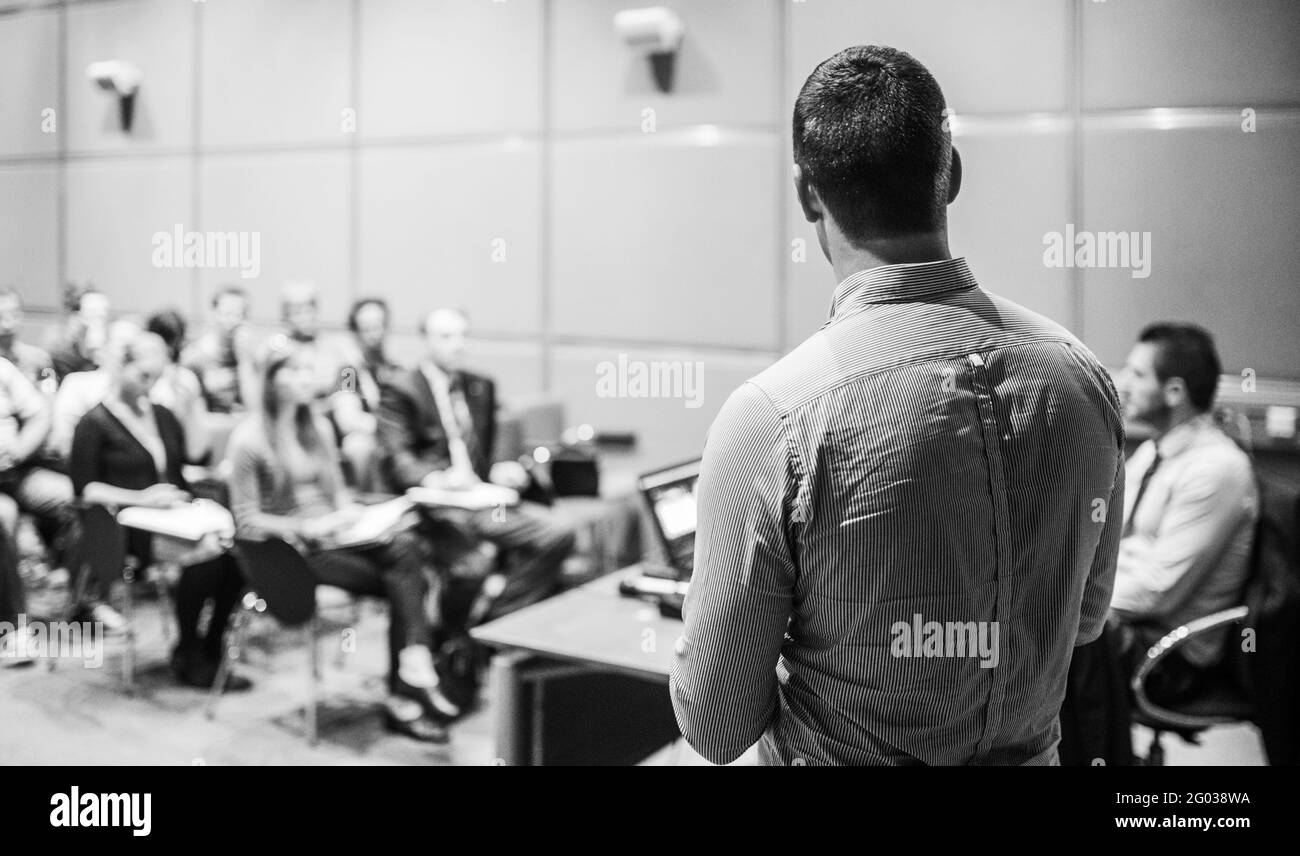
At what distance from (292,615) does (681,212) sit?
2552 mm

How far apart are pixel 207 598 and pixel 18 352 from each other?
1152mm

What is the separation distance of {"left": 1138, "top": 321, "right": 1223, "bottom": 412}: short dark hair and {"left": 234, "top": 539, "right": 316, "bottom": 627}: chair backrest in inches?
109

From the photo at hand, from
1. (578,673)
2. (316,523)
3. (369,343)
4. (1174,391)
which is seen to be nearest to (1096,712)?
(1174,391)

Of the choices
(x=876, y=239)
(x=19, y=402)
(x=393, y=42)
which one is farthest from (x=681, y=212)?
(x=876, y=239)

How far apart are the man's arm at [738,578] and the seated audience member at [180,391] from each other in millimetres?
3805

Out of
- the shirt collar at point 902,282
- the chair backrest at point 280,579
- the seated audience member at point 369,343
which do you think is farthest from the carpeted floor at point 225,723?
the shirt collar at point 902,282

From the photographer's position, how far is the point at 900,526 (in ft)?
4.04

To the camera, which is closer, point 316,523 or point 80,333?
point 316,523

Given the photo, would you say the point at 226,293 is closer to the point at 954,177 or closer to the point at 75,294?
the point at 75,294

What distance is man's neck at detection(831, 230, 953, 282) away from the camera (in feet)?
4.17

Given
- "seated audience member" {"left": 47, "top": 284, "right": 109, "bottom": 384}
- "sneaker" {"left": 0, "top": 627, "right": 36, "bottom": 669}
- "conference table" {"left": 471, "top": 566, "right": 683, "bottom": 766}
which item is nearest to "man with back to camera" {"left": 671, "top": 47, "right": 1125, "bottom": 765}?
"conference table" {"left": 471, "top": 566, "right": 683, "bottom": 766}

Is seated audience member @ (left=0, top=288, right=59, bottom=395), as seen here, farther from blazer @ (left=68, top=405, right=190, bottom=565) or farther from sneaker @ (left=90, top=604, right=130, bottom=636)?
sneaker @ (left=90, top=604, right=130, bottom=636)
